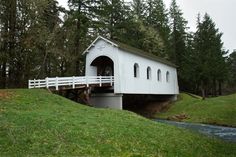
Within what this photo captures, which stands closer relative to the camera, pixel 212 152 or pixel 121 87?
pixel 212 152

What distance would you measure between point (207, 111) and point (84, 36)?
671 inches

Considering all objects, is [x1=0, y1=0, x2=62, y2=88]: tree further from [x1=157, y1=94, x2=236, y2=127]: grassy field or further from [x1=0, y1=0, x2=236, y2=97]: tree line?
[x1=157, y1=94, x2=236, y2=127]: grassy field

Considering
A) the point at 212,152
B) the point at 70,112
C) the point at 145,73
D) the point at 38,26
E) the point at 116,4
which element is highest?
the point at 116,4

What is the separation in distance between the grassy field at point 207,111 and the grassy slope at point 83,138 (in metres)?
16.6

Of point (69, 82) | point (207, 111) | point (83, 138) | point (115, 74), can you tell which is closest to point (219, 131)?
point (207, 111)

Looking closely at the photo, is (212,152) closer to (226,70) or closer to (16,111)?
(16,111)

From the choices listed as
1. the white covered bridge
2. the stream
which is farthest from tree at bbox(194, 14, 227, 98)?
the stream

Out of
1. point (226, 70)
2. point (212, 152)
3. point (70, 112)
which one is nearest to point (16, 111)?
point (70, 112)

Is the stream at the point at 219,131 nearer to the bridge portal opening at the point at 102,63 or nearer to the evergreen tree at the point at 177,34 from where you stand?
the bridge portal opening at the point at 102,63

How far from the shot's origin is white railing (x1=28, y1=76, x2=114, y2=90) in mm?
28516

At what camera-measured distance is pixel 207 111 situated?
37406 millimetres

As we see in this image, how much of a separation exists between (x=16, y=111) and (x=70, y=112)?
325cm

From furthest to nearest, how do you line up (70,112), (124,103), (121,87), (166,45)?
(166,45) < (124,103) < (121,87) < (70,112)

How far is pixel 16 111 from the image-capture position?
1903 centimetres
